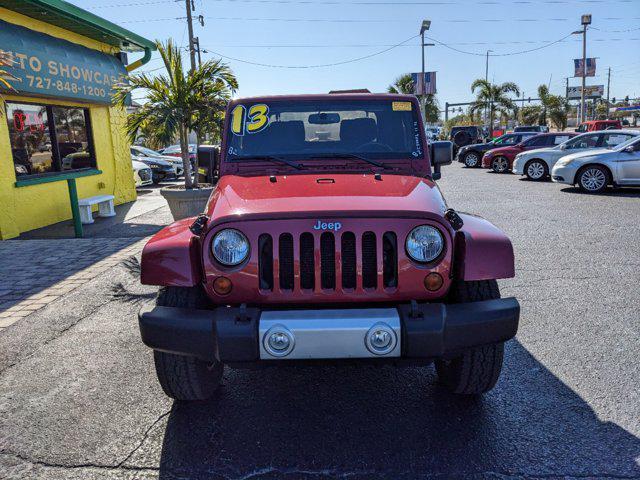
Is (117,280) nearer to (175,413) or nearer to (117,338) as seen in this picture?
(117,338)

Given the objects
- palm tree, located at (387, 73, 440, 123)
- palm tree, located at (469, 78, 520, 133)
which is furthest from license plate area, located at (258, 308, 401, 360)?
palm tree, located at (469, 78, 520, 133)

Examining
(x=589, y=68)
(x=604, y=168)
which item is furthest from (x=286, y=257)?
(x=589, y=68)

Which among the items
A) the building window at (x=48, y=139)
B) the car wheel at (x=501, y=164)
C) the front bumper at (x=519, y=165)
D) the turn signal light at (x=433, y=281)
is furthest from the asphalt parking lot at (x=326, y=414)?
the car wheel at (x=501, y=164)

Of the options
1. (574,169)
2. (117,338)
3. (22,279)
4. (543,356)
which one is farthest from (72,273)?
(574,169)

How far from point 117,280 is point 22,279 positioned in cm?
120

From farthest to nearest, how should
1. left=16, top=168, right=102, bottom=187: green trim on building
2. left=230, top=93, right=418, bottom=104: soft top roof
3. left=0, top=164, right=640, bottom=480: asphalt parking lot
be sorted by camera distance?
left=16, top=168, right=102, bottom=187: green trim on building
left=230, top=93, right=418, bottom=104: soft top roof
left=0, top=164, right=640, bottom=480: asphalt parking lot

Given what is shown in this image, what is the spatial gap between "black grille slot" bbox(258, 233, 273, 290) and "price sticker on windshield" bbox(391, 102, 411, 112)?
6.20 feet

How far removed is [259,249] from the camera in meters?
2.67

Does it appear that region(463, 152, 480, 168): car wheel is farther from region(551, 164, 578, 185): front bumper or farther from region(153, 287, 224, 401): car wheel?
region(153, 287, 224, 401): car wheel

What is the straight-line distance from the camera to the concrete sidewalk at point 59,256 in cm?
562

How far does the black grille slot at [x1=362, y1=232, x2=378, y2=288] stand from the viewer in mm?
2693

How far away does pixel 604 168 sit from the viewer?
12469 mm

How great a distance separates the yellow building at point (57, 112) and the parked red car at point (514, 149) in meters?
12.9

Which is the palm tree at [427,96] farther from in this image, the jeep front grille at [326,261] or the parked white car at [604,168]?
the jeep front grille at [326,261]
